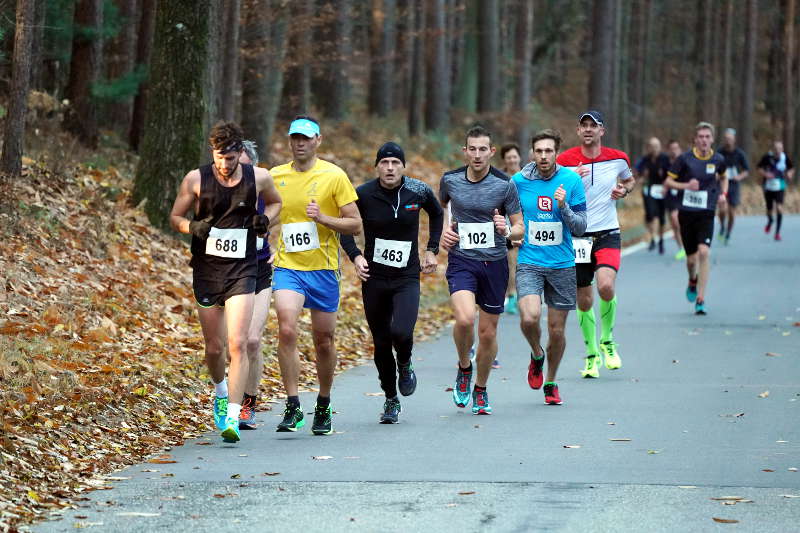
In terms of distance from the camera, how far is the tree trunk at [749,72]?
173 ft

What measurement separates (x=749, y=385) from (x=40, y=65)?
455 inches

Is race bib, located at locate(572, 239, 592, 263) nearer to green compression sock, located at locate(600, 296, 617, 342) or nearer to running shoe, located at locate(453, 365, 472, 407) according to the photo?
green compression sock, located at locate(600, 296, 617, 342)

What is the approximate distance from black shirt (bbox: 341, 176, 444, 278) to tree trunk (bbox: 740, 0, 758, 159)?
145 ft

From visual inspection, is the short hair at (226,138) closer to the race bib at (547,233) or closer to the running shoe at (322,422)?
the running shoe at (322,422)

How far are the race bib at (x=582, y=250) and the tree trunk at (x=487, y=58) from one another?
24.3 metres

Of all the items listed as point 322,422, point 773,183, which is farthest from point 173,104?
point 773,183

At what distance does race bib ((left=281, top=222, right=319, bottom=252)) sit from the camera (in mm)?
9656

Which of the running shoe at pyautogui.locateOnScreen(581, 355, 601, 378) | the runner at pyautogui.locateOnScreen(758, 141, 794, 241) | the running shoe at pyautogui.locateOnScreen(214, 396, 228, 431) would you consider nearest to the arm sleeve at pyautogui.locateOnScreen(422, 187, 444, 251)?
the running shoe at pyautogui.locateOnScreen(214, 396, 228, 431)

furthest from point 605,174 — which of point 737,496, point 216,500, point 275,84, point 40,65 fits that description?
point 275,84

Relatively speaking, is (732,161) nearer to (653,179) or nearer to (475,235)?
(653,179)

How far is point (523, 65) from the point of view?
34.1 meters

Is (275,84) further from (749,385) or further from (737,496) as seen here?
(737,496)

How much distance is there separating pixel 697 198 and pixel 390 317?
864 cm

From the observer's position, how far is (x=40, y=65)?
1964 cm
